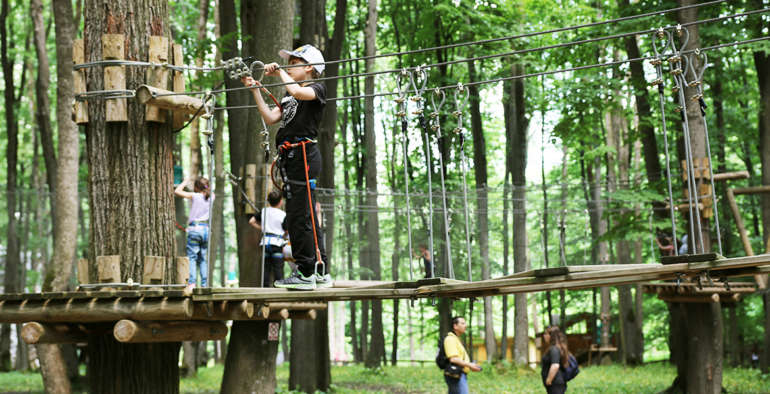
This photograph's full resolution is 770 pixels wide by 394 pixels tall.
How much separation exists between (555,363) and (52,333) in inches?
180

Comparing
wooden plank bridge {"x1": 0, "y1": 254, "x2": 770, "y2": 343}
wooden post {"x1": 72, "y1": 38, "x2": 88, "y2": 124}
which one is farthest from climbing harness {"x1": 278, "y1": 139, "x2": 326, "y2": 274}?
wooden post {"x1": 72, "y1": 38, "x2": 88, "y2": 124}

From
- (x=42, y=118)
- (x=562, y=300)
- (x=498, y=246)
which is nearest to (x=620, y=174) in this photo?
(x=562, y=300)

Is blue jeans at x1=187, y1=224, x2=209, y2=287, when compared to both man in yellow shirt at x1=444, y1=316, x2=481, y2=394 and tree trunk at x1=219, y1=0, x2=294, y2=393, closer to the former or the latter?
tree trunk at x1=219, y1=0, x2=294, y2=393

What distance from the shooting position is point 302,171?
4.88 metres

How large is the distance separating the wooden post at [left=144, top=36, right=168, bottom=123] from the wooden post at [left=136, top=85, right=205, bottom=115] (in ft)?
0.16

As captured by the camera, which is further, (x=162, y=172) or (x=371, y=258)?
(x=371, y=258)

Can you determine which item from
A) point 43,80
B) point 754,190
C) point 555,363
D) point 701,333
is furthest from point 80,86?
point 43,80

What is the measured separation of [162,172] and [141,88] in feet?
2.02

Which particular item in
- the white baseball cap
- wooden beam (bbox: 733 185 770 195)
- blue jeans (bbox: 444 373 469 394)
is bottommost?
blue jeans (bbox: 444 373 469 394)

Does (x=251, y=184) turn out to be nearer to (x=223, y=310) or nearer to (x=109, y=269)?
(x=109, y=269)

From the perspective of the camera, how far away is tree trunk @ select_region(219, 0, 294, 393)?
781cm

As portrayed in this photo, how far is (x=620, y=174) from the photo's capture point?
829 inches

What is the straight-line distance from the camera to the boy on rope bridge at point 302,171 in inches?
191

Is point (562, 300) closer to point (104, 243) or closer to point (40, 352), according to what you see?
point (40, 352)
